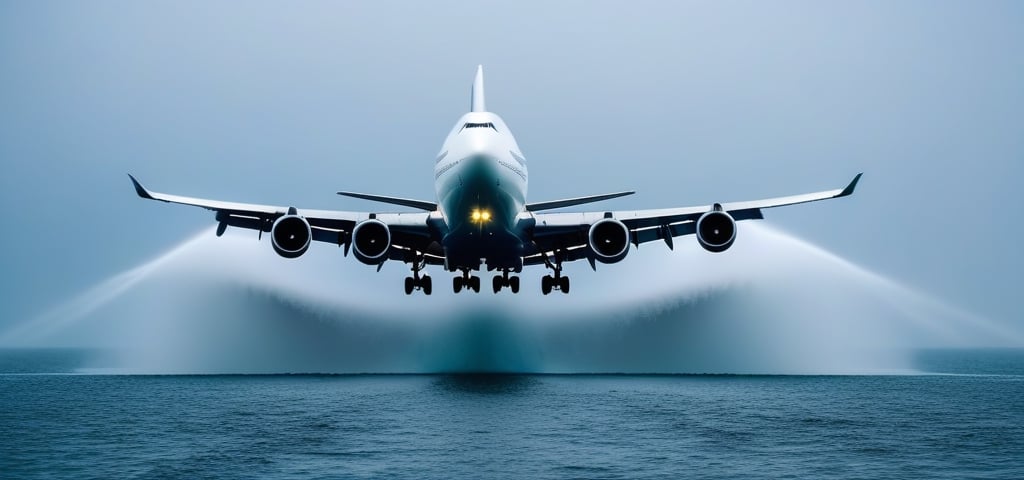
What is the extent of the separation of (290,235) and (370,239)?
4.10m

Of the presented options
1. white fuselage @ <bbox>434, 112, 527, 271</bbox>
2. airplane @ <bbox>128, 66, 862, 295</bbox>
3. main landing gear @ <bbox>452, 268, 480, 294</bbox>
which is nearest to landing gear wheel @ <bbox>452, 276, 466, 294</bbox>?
main landing gear @ <bbox>452, 268, 480, 294</bbox>

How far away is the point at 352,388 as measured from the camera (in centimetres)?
10194

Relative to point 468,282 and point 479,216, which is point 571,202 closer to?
point 479,216

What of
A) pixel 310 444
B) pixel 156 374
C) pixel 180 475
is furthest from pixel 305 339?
pixel 180 475

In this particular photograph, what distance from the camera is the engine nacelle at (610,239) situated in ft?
151

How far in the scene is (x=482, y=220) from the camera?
1671 inches

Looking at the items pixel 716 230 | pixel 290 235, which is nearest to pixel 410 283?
pixel 290 235

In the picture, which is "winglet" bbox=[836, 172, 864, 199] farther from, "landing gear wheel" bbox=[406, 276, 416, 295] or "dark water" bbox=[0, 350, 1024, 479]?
"landing gear wheel" bbox=[406, 276, 416, 295]

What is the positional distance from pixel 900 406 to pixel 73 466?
74.2m

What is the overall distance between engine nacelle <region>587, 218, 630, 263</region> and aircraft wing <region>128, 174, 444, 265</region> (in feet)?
26.9

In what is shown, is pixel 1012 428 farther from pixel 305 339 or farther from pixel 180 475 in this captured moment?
pixel 305 339

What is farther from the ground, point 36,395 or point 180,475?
point 36,395

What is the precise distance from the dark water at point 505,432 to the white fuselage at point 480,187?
39.7ft

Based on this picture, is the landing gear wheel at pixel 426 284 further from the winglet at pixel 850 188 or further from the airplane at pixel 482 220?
the winglet at pixel 850 188
